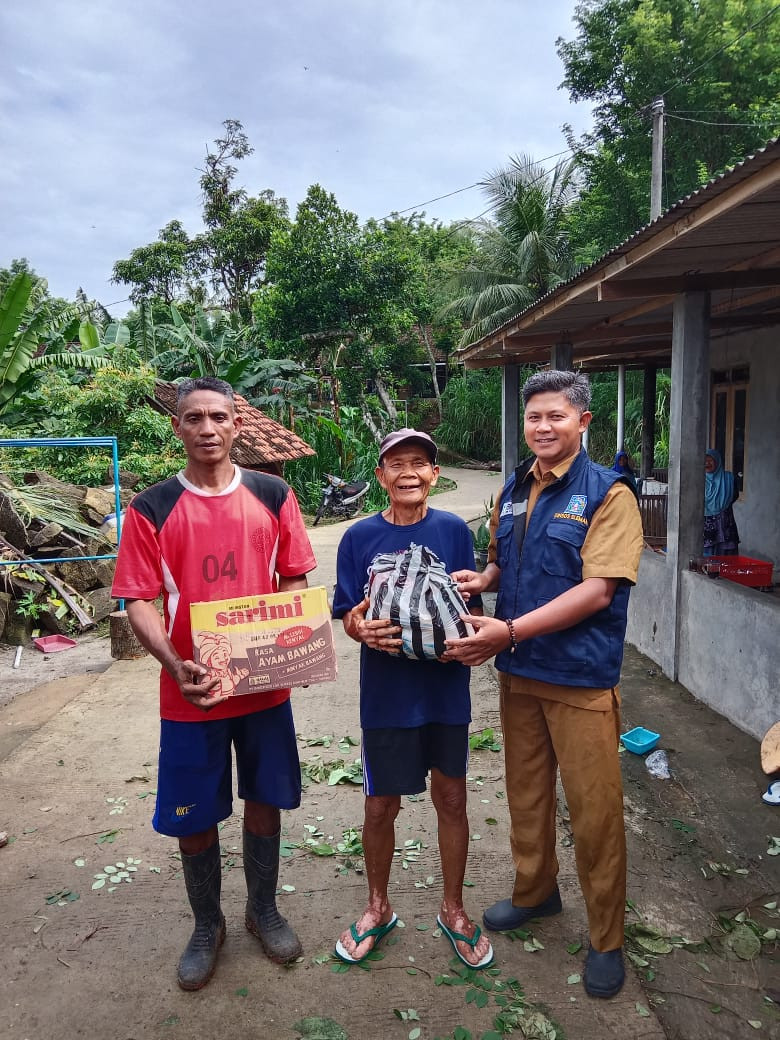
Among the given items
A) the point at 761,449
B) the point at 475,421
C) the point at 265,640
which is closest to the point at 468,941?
the point at 265,640

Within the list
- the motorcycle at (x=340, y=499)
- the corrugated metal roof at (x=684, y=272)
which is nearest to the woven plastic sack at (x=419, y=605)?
the corrugated metal roof at (x=684, y=272)

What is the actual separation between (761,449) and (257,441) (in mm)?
6996

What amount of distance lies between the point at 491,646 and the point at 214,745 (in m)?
0.99

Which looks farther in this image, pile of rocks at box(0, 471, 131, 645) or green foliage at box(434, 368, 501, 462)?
green foliage at box(434, 368, 501, 462)

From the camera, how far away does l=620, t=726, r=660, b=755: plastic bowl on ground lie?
439 cm

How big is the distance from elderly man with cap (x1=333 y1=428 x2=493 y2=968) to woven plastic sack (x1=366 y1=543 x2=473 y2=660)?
0.11m

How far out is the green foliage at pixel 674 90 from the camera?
20.8 meters

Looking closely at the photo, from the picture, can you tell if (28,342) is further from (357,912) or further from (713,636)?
(357,912)

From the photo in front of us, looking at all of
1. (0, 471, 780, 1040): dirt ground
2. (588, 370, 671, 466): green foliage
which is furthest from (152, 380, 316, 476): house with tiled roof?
(588, 370, 671, 466): green foliage

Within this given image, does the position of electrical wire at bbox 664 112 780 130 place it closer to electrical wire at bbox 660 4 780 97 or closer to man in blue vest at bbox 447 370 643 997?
electrical wire at bbox 660 4 780 97

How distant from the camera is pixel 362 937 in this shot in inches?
105

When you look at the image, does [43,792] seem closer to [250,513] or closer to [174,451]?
[250,513]

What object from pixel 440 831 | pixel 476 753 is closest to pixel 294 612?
pixel 440 831

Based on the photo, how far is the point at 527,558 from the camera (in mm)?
2549
